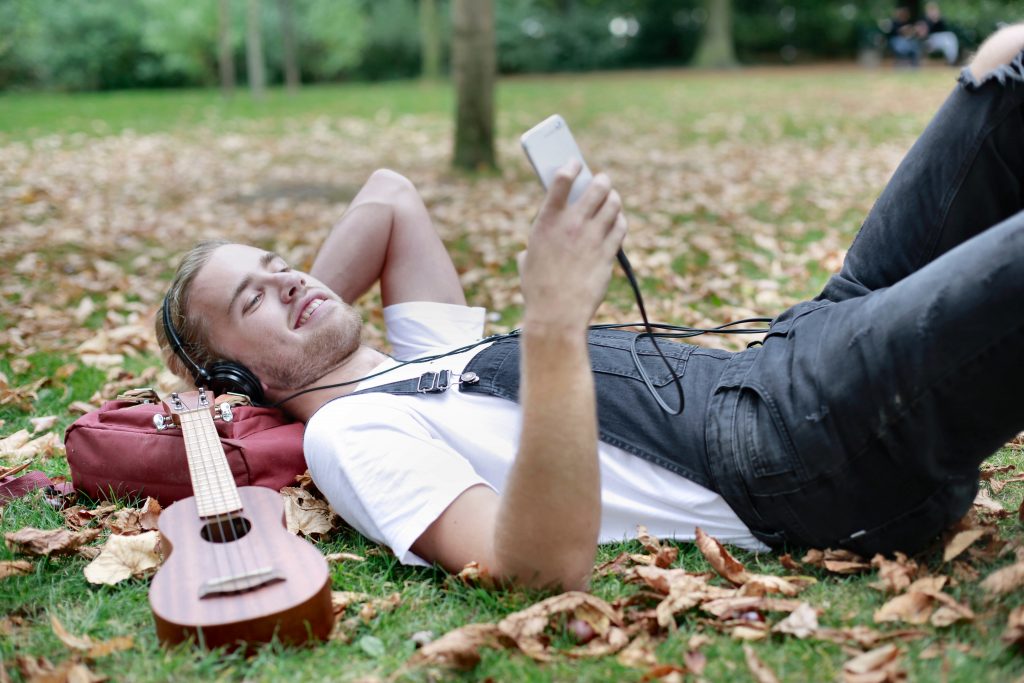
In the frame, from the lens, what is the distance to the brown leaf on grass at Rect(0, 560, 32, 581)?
7.56 ft

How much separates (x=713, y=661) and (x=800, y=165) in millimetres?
8501

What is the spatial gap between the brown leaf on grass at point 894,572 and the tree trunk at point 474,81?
716cm

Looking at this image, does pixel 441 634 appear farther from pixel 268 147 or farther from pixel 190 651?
pixel 268 147

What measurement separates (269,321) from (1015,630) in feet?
6.63

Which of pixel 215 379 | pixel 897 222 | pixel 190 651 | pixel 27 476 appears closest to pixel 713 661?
pixel 190 651

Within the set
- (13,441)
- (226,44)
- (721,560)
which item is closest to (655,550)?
(721,560)

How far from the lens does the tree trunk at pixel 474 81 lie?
834cm

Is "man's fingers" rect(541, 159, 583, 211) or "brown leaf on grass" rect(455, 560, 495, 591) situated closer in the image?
"man's fingers" rect(541, 159, 583, 211)

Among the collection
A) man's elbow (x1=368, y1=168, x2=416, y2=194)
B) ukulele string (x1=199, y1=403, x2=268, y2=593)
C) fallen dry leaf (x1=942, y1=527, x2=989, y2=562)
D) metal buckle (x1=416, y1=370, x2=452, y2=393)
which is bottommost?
fallen dry leaf (x1=942, y1=527, x2=989, y2=562)

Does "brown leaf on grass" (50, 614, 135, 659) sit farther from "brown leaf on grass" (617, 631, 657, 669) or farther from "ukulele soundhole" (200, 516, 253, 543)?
Result: "brown leaf on grass" (617, 631, 657, 669)

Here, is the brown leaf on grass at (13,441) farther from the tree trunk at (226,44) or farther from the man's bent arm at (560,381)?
the tree trunk at (226,44)

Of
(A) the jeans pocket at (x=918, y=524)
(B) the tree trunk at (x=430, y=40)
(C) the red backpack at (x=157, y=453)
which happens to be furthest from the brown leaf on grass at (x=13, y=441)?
(B) the tree trunk at (x=430, y=40)

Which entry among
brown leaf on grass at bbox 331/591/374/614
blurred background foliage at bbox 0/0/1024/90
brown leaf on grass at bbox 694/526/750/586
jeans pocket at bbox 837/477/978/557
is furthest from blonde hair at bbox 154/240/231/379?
blurred background foliage at bbox 0/0/1024/90

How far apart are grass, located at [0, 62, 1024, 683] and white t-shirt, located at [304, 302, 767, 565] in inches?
5.4
